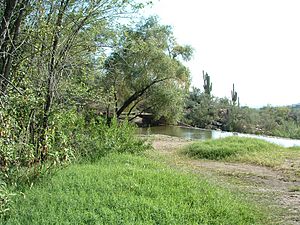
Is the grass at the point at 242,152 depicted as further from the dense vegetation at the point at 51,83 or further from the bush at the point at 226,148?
the dense vegetation at the point at 51,83

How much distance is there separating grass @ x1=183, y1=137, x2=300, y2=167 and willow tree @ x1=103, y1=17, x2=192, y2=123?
19.6ft

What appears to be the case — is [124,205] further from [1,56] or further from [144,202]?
[1,56]

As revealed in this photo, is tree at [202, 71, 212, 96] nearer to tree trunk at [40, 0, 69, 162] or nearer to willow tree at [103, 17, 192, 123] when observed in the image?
willow tree at [103, 17, 192, 123]

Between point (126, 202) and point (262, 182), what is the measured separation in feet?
9.81

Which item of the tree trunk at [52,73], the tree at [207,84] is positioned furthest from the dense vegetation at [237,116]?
the tree trunk at [52,73]

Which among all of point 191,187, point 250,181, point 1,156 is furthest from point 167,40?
point 1,156

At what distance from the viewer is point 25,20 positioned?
15.2ft

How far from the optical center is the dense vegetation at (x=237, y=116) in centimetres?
1877

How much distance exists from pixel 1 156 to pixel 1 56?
1.24m

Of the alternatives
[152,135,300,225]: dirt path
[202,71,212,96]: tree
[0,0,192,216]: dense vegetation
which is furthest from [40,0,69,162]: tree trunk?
[202,71,212,96]: tree

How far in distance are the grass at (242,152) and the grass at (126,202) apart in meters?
3.51

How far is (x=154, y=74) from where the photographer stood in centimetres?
1541

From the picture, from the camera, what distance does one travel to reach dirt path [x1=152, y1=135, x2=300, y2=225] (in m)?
4.23

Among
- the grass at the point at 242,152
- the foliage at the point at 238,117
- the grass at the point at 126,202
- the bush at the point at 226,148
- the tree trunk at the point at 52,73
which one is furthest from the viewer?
the foliage at the point at 238,117
